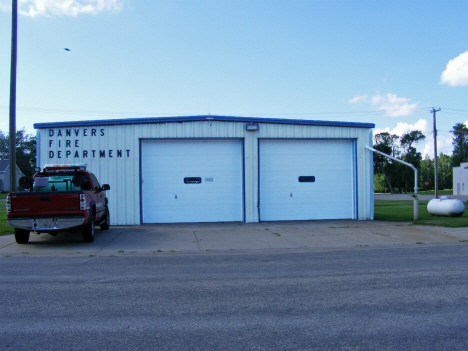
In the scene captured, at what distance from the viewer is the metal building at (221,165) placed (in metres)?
16.2

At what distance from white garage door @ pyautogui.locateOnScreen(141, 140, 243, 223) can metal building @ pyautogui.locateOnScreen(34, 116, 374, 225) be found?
40 mm

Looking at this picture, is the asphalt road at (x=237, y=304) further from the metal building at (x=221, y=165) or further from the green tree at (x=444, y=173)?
the green tree at (x=444, y=173)

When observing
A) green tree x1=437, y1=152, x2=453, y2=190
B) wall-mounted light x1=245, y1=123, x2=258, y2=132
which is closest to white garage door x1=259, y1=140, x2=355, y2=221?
wall-mounted light x1=245, y1=123, x2=258, y2=132

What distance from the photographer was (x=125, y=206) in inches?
635

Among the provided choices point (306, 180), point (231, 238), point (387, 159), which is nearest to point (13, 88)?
point (231, 238)

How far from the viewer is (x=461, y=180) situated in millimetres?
66562

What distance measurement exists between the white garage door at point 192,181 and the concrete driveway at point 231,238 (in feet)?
3.52

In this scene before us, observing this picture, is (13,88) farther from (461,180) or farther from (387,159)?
(387,159)

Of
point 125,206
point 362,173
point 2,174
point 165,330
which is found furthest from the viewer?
point 2,174

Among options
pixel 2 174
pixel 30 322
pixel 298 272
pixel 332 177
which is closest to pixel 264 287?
pixel 298 272

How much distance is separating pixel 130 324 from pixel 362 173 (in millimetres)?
14691

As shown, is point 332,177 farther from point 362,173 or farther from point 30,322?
point 30,322

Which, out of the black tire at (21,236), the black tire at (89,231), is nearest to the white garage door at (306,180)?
the black tire at (89,231)

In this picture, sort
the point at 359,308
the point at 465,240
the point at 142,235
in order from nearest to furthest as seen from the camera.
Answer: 1. the point at 359,308
2. the point at 465,240
3. the point at 142,235
